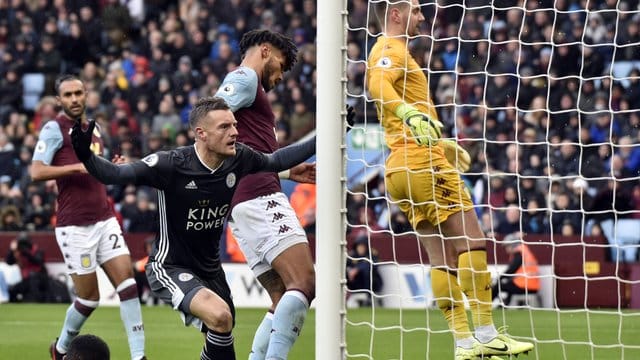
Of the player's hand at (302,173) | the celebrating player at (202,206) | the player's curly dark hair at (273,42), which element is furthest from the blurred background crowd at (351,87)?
the celebrating player at (202,206)

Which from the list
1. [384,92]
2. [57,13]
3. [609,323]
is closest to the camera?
[384,92]

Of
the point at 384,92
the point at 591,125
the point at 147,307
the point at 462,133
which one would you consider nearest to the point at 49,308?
Result: the point at 147,307

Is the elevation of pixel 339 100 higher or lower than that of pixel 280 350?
higher

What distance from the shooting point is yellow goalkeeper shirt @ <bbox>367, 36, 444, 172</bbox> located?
7.54 metres

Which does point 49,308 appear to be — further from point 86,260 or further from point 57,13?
point 57,13

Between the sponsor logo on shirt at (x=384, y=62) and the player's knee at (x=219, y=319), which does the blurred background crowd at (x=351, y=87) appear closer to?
the sponsor logo on shirt at (x=384, y=62)

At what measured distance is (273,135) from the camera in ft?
24.3

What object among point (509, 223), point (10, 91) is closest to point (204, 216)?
point (509, 223)

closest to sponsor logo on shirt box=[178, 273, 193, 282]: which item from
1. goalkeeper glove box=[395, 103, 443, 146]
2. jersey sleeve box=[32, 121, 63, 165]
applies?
goalkeeper glove box=[395, 103, 443, 146]

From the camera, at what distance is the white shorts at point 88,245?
8.71 m

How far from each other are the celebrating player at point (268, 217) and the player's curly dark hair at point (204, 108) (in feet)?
1.58

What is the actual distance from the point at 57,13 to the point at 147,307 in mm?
8528

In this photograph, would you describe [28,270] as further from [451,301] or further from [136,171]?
[136,171]

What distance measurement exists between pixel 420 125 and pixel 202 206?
1.44 meters
